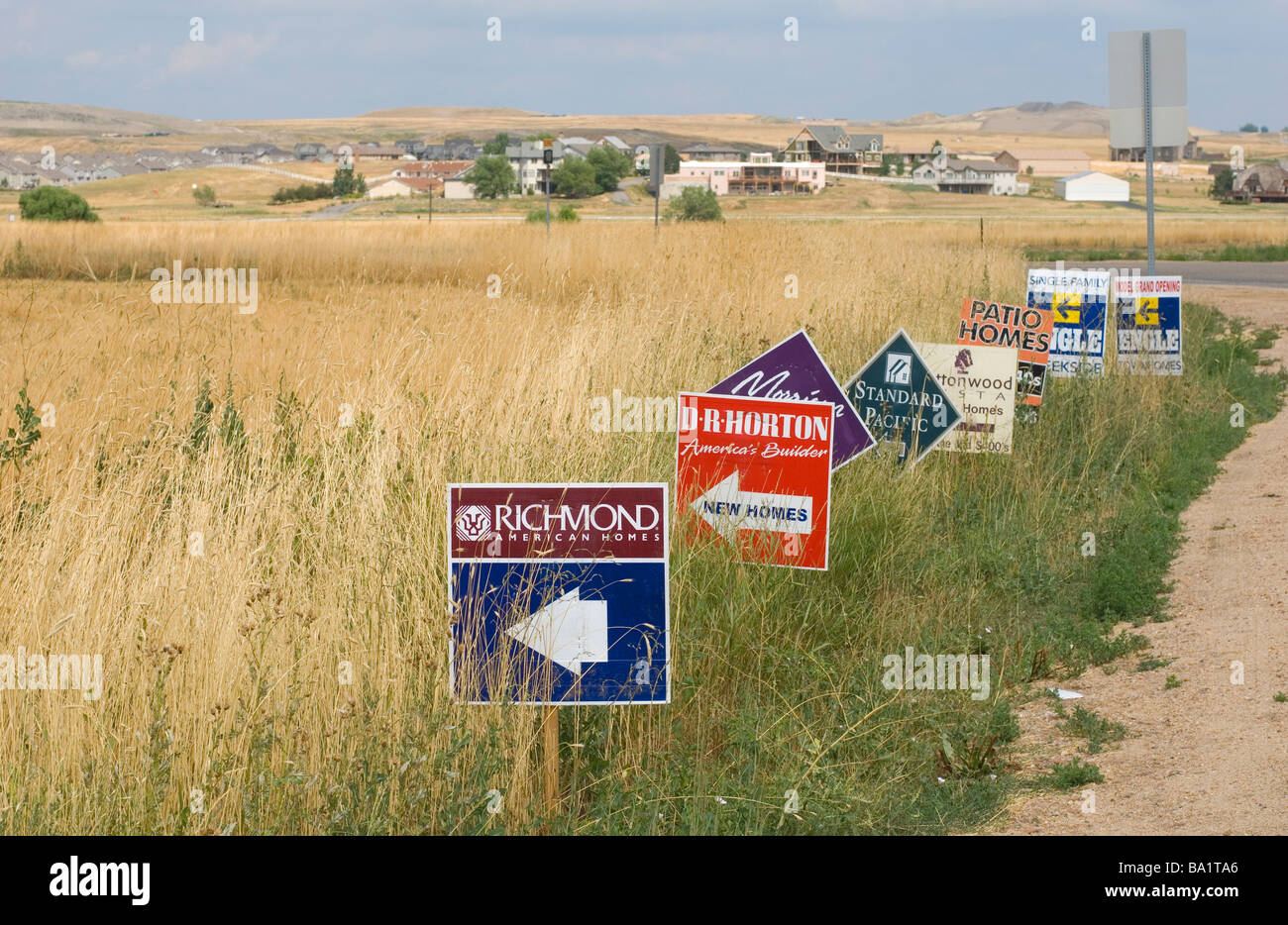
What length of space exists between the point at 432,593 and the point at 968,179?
152 metres

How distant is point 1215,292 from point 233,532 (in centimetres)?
2696

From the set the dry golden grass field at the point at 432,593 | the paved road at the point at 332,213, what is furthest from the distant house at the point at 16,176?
the dry golden grass field at the point at 432,593

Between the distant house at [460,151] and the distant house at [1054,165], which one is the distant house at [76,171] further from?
the distant house at [1054,165]

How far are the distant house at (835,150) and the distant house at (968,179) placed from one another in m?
9.05

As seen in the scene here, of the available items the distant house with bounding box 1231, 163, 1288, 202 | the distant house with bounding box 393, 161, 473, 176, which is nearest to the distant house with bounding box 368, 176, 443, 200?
the distant house with bounding box 393, 161, 473, 176

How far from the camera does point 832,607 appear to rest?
6.43 meters

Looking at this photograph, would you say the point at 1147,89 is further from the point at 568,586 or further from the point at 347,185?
the point at 347,185

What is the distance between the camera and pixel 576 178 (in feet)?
333

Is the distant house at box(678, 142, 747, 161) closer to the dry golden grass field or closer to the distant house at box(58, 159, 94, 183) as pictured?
the distant house at box(58, 159, 94, 183)

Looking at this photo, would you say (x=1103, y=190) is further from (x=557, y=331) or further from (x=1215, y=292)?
(x=557, y=331)

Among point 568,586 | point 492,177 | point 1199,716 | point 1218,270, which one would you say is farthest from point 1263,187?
point 568,586

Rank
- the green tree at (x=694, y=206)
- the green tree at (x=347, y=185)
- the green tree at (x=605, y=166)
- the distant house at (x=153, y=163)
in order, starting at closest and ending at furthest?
the green tree at (x=694, y=206) < the green tree at (x=605, y=166) < the green tree at (x=347, y=185) < the distant house at (x=153, y=163)

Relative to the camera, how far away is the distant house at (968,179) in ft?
489

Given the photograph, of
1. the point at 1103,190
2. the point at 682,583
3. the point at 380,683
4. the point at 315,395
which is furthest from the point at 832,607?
the point at 1103,190
